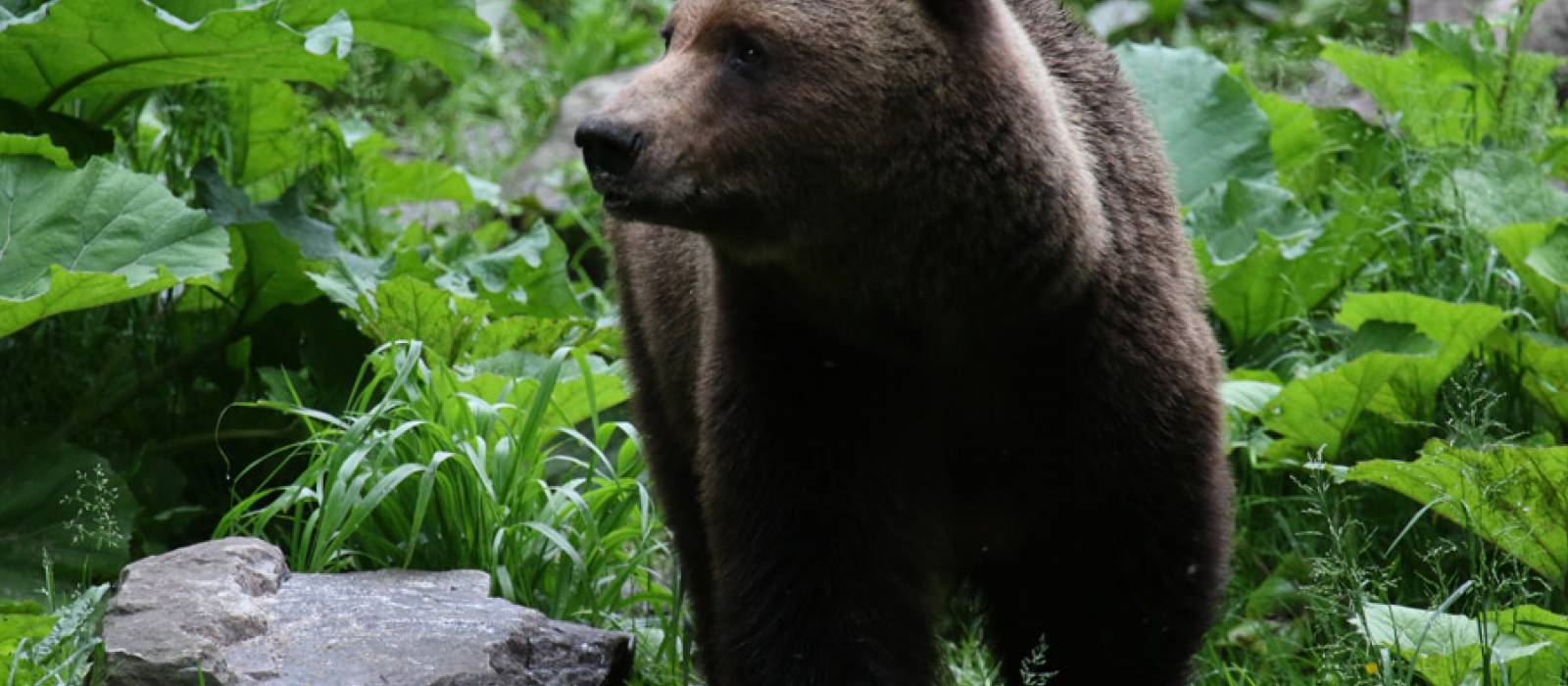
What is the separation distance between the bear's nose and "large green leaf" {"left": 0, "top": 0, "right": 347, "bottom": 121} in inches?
65.2

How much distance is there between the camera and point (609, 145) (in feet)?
11.0

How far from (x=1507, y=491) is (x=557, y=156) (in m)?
4.78

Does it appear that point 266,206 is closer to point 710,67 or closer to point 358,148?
point 358,148

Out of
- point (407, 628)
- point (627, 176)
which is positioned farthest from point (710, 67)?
point (407, 628)

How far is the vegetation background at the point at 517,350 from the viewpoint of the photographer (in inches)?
170

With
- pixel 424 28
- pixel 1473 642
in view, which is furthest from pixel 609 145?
pixel 424 28

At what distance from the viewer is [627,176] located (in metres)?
3.36

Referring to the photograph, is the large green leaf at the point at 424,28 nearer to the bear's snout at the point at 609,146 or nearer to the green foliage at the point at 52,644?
the green foliage at the point at 52,644

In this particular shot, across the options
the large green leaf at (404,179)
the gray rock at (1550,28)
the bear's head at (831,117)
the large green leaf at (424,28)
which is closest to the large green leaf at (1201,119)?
the gray rock at (1550,28)

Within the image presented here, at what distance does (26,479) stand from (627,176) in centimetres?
220

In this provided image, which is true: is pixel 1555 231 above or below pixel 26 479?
above

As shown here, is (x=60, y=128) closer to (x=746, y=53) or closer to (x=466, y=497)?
Answer: (x=466, y=497)

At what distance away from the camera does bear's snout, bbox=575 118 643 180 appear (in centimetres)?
333

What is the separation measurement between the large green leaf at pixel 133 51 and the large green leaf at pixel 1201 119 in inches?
90.5
